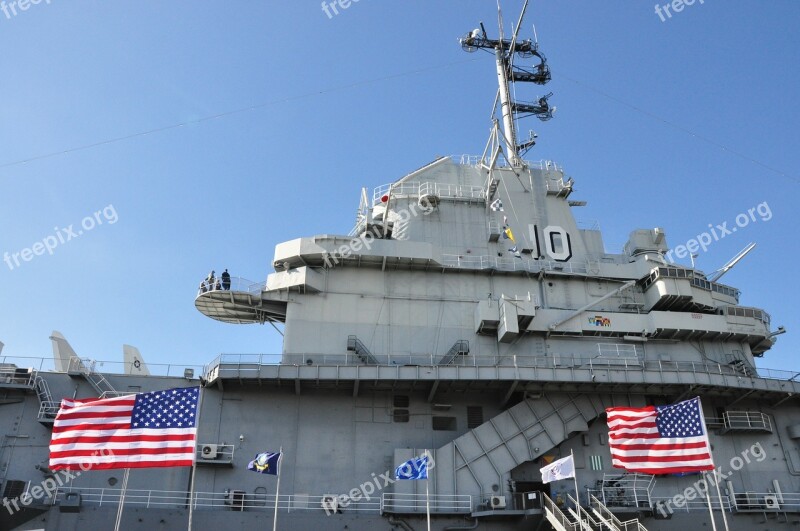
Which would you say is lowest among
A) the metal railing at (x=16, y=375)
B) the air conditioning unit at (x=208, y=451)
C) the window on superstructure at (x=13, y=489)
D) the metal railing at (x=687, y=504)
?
the metal railing at (x=687, y=504)

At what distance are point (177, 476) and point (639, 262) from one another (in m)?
20.6

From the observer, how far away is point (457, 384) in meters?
23.1

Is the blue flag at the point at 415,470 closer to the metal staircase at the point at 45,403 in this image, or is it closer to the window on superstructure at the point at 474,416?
the window on superstructure at the point at 474,416

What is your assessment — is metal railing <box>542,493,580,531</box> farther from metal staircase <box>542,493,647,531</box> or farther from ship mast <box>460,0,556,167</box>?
ship mast <box>460,0,556,167</box>

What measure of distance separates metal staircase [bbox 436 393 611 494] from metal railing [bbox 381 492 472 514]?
0.25 m

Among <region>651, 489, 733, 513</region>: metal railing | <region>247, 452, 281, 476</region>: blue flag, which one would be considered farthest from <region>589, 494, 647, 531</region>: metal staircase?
<region>247, 452, 281, 476</region>: blue flag

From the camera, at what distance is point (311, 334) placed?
24.2m

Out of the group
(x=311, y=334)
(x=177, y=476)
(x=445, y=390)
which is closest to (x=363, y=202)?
(x=311, y=334)

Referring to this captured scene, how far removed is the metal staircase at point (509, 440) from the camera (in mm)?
21438

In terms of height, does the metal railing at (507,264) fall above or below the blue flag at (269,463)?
above

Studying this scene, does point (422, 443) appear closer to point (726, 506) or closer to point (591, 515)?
point (591, 515)

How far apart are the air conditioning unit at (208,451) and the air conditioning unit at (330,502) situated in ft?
13.0

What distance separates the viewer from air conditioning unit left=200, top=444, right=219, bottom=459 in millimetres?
21031

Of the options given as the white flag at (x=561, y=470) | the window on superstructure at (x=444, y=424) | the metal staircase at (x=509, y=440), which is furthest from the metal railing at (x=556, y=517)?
the window on superstructure at (x=444, y=424)
